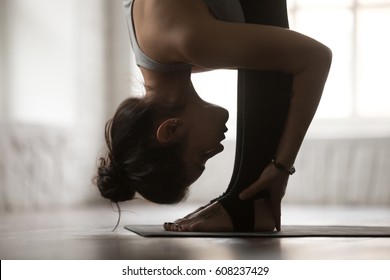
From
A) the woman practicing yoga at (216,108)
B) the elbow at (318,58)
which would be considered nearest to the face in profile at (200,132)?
the woman practicing yoga at (216,108)

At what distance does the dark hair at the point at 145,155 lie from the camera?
1.44 m

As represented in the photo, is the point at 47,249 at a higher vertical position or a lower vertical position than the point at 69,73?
lower

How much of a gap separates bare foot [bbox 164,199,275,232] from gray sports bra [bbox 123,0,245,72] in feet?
1.00

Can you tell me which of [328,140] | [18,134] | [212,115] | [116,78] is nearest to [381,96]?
[328,140]

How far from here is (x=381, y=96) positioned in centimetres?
371

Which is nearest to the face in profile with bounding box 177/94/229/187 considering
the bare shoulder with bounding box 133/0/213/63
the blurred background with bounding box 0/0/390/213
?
the bare shoulder with bounding box 133/0/213/63

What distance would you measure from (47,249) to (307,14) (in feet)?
9.23

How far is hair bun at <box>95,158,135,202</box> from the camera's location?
1507 mm

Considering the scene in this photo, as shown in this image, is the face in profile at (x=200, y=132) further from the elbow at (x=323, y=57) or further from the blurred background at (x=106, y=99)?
the blurred background at (x=106, y=99)

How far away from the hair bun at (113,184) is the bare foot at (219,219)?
15 centimetres

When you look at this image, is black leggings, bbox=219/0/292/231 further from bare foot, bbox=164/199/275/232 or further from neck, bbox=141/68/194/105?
neck, bbox=141/68/194/105

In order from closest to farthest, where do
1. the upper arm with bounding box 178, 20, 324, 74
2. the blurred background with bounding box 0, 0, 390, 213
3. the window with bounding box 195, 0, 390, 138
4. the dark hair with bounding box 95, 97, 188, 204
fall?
the upper arm with bounding box 178, 20, 324, 74 → the dark hair with bounding box 95, 97, 188, 204 → the blurred background with bounding box 0, 0, 390, 213 → the window with bounding box 195, 0, 390, 138

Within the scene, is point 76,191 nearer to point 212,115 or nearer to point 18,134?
point 18,134

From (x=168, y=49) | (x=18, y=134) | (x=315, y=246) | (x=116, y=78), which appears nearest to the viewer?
(x=315, y=246)
